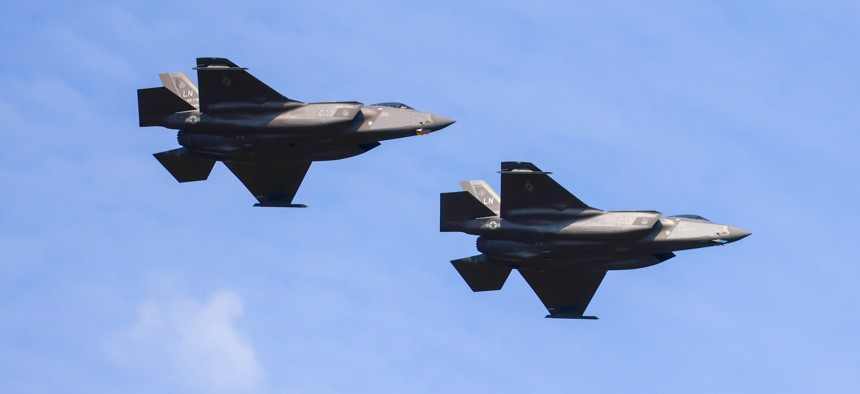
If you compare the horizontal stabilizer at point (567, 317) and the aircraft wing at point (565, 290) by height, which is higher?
the aircraft wing at point (565, 290)

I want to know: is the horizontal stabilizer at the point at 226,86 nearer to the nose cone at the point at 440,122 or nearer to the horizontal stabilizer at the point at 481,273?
the nose cone at the point at 440,122

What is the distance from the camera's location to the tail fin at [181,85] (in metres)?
111

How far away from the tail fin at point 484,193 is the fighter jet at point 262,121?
4.93 metres

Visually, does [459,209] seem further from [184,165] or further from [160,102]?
[160,102]

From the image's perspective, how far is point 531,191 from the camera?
10256 centimetres

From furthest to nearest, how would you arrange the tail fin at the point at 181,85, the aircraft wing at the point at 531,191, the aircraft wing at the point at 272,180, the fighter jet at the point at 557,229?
the aircraft wing at the point at 272,180, the tail fin at the point at 181,85, the aircraft wing at the point at 531,191, the fighter jet at the point at 557,229

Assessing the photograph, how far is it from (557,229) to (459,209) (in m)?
5.31

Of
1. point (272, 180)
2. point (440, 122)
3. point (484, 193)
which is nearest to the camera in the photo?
point (440, 122)

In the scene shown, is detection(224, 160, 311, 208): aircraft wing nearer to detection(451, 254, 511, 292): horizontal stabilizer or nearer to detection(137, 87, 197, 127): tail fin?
detection(137, 87, 197, 127): tail fin

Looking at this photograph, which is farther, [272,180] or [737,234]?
[272,180]

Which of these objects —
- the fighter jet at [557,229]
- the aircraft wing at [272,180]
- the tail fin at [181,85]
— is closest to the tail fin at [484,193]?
the fighter jet at [557,229]

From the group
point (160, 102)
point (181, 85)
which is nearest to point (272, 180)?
point (181, 85)

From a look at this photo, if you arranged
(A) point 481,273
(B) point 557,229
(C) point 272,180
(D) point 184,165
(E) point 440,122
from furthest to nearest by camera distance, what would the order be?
(C) point 272,180 → (D) point 184,165 → (A) point 481,273 → (E) point 440,122 → (B) point 557,229

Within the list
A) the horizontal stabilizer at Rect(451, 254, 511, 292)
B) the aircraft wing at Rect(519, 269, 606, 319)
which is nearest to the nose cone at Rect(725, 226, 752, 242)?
the aircraft wing at Rect(519, 269, 606, 319)
